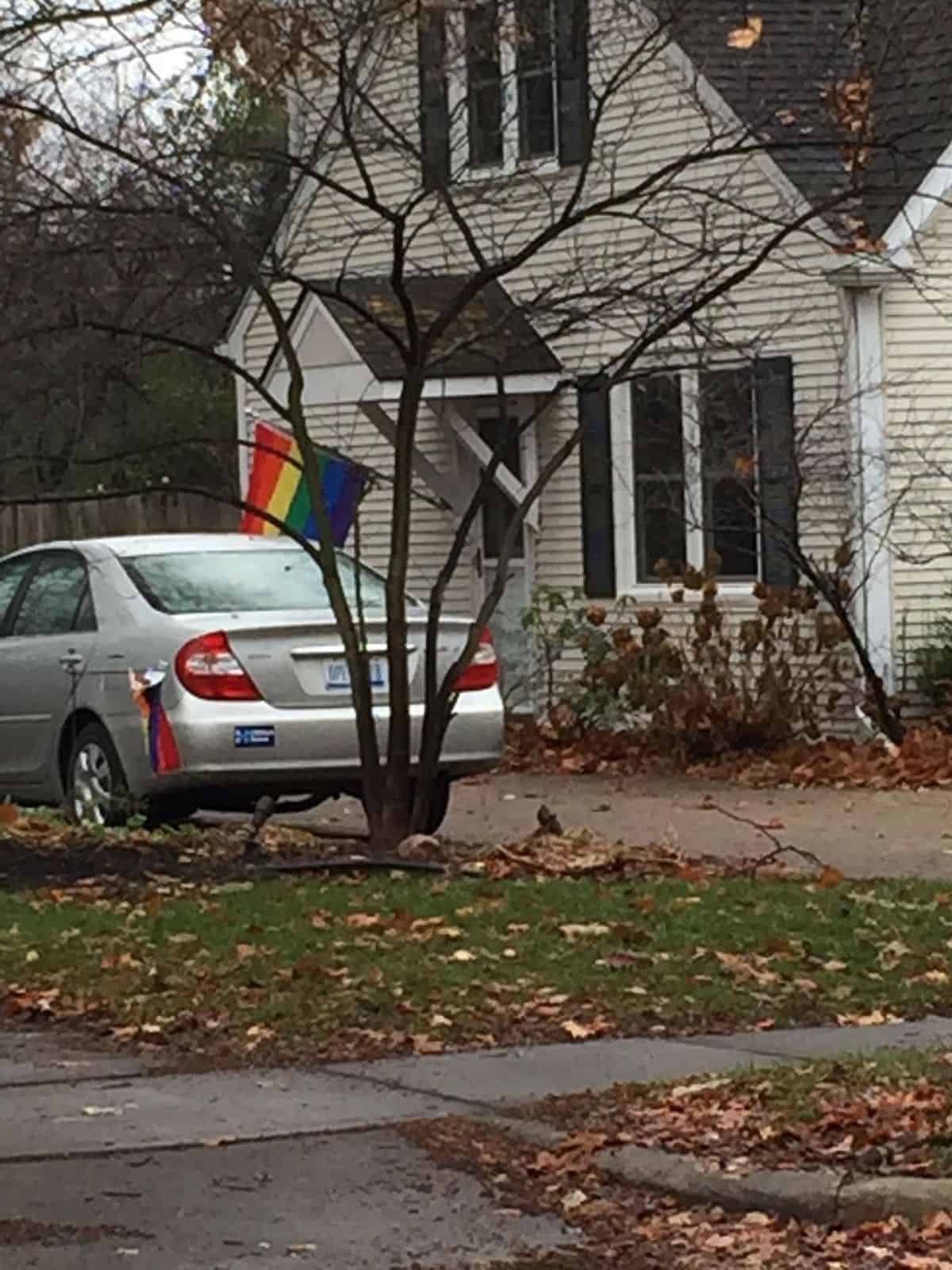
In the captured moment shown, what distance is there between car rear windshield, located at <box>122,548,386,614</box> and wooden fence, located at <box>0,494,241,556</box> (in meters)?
17.2

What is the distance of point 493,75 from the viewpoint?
15.7 meters

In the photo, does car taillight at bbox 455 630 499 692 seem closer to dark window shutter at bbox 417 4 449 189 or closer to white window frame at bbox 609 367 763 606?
dark window shutter at bbox 417 4 449 189

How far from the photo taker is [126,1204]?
6.69 m

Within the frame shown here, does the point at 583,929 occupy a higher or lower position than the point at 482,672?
lower

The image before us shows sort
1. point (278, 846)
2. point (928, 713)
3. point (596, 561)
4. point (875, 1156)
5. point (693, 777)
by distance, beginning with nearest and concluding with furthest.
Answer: point (875, 1156)
point (278, 846)
point (693, 777)
point (928, 713)
point (596, 561)

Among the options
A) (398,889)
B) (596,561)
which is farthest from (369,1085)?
(596,561)

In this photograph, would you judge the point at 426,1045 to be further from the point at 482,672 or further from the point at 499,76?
the point at 499,76

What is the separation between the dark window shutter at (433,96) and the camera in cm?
1205

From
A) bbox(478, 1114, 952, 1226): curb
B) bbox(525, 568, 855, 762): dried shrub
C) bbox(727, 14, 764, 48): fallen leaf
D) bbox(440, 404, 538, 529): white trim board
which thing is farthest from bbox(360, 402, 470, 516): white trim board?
bbox(478, 1114, 952, 1226): curb

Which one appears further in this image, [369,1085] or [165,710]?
[165,710]

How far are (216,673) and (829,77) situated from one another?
725 cm

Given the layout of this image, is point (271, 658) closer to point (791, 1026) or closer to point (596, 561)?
point (791, 1026)

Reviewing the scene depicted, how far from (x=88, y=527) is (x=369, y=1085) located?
24.5 meters

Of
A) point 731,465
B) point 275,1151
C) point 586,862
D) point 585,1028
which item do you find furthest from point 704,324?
point 275,1151
